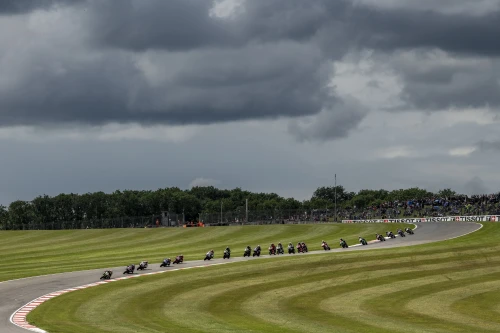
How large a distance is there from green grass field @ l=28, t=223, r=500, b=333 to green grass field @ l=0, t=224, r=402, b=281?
1520 centimetres

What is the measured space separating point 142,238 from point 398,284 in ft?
196

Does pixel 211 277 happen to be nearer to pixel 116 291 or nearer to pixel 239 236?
pixel 116 291

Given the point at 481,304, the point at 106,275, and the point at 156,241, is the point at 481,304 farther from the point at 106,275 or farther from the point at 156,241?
the point at 156,241

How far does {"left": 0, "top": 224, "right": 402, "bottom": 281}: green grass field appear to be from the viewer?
7599 cm

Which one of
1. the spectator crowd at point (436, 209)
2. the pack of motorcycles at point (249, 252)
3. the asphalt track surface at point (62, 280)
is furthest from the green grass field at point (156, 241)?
the spectator crowd at point (436, 209)

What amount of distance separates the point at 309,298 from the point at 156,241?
56.8 meters

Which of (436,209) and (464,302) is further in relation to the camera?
(436,209)

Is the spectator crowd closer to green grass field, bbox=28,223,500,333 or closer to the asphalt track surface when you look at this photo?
the asphalt track surface

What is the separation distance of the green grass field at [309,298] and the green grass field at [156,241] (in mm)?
15201

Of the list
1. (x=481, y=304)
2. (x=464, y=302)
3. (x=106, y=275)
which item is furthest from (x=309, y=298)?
(x=106, y=275)

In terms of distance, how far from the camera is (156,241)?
3740 inches

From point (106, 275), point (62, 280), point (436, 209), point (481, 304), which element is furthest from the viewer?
point (436, 209)

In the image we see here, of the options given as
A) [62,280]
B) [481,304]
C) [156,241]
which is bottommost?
[481,304]

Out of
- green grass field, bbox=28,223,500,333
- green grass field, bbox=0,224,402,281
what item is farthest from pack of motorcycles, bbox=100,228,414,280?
green grass field, bbox=0,224,402,281
